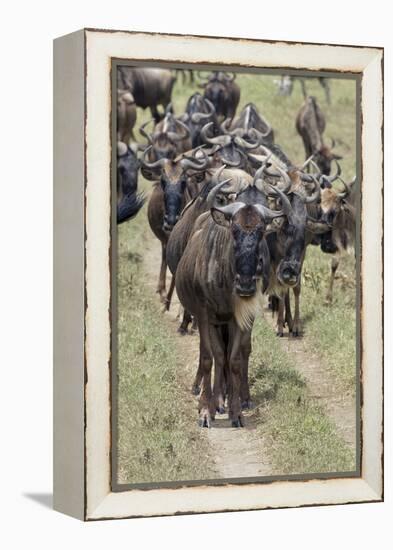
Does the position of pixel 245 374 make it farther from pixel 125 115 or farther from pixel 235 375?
pixel 125 115

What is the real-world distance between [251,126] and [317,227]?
2.85 feet

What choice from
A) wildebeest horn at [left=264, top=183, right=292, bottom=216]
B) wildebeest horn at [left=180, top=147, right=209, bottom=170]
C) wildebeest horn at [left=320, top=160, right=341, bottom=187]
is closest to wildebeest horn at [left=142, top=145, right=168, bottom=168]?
wildebeest horn at [left=180, top=147, right=209, bottom=170]

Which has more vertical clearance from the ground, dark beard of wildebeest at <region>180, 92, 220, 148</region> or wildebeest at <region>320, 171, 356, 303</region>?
dark beard of wildebeest at <region>180, 92, 220, 148</region>

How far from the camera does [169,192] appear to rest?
12.6 metres

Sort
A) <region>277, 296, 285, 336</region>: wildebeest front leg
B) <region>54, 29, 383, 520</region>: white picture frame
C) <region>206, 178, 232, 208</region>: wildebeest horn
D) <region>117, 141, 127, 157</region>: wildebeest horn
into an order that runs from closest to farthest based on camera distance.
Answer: <region>54, 29, 383, 520</region>: white picture frame < <region>117, 141, 127, 157</region>: wildebeest horn < <region>206, 178, 232, 208</region>: wildebeest horn < <region>277, 296, 285, 336</region>: wildebeest front leg

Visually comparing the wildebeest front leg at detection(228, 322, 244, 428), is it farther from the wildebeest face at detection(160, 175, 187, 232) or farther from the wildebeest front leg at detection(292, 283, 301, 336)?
the wildebeest face at detection(160, 175, 187, 232)

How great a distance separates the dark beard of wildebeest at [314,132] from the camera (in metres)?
13.0

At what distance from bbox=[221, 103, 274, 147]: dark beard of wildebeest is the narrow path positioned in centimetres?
141

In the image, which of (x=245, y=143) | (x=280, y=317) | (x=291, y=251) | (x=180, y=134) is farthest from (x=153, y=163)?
(x=280, y=317)

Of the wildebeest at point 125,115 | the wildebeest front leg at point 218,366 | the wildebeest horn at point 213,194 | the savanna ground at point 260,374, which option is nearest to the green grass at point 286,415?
the savanna ground at point 260,374

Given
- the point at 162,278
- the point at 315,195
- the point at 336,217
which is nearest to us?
the point at 162,278

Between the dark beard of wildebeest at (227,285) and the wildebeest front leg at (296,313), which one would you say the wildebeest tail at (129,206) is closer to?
the dark beard of wildebeest at (227,285)

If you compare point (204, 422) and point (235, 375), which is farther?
point (235, 375)

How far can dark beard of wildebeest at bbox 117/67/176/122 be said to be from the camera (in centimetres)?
1216
